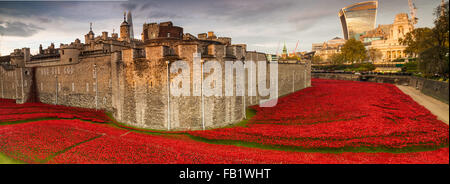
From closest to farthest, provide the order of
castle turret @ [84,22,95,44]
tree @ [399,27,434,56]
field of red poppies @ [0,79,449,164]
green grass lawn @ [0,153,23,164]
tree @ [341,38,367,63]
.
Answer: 1. field of red poppies @ [0,79,449,164]
2. green grass lawn @ [0,153,23,164]
3. tree @ [399,27,434,56]
4. castle turret @ [84,22,95,44]
5. tree @ [341,38,367,63]

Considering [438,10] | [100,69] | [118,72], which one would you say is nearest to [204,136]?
[118,72]

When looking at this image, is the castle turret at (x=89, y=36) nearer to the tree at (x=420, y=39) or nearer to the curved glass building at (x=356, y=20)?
the tree at (x=420, y=39)

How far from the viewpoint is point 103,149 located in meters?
13.3

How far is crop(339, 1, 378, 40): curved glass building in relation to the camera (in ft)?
576

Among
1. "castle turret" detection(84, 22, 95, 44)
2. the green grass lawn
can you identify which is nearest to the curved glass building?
"castle turret" detection(84, 22, 95, 44)

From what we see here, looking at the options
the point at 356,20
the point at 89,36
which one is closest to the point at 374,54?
the point at 89,36

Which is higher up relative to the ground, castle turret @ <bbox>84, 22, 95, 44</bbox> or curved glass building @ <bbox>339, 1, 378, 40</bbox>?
curved glass building @ <bbox>339, 1, 378, 40</bbox>

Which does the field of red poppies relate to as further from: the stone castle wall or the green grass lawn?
the stone castle wall

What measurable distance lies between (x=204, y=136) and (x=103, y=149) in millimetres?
6838

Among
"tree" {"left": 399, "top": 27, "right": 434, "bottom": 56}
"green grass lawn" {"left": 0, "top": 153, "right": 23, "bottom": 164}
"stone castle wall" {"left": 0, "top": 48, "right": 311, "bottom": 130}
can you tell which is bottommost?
"green grass lawn" {"left": 0, "top": 153, "right": 23, "bottom": 164}

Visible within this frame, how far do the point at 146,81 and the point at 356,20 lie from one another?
212449 mm

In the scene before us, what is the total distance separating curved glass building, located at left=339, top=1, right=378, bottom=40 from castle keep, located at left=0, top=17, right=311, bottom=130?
186 m

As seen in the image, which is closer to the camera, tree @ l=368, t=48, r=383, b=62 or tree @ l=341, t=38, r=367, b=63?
tree @ l=341, t=38, r=367, b=63

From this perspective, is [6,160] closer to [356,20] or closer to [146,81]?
[146,81]
